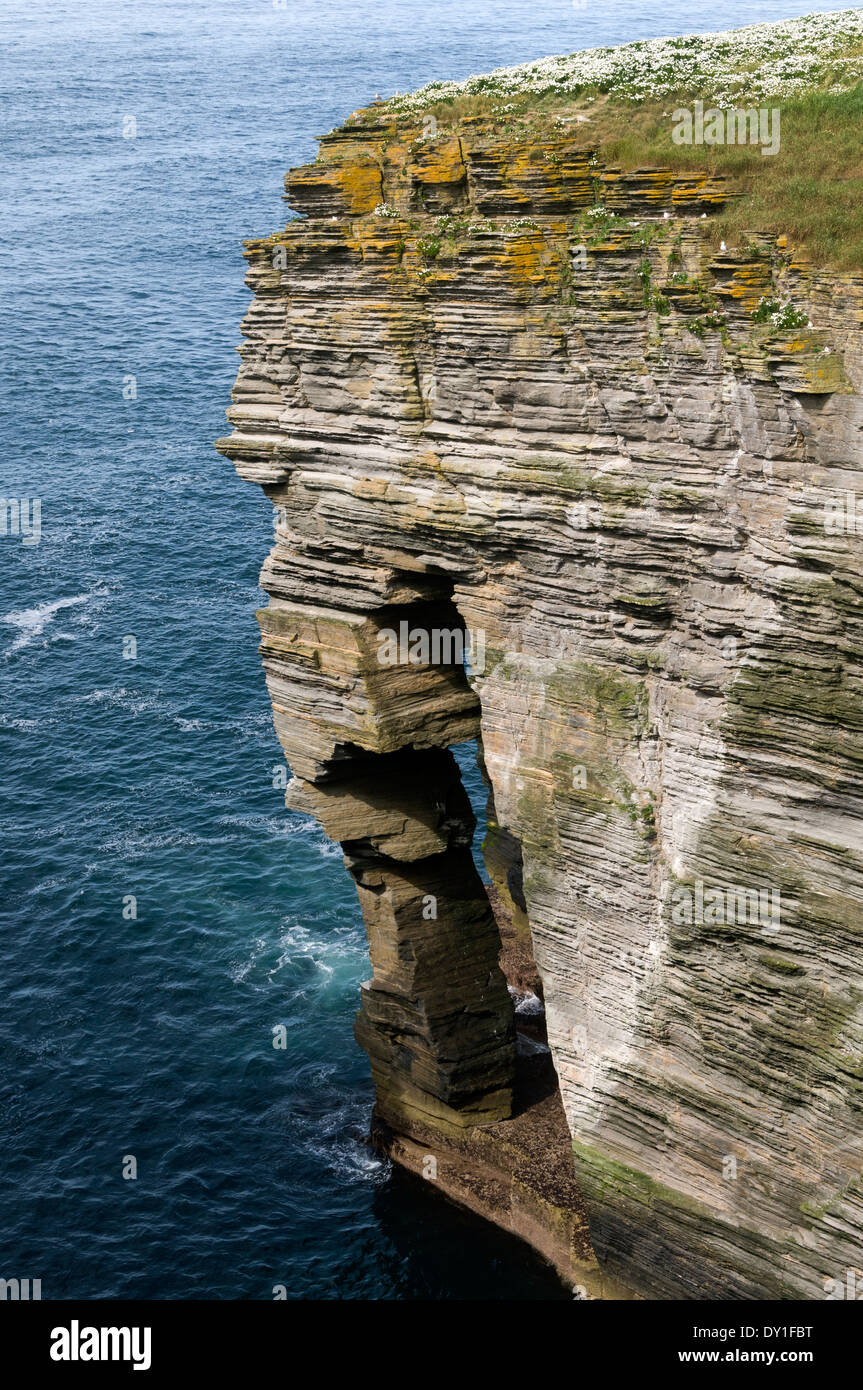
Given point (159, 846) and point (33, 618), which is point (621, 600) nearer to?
point (159, 846)

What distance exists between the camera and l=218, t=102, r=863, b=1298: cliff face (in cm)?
3431

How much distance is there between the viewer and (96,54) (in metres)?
178

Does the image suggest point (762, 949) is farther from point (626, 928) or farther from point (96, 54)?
point (96, 54)

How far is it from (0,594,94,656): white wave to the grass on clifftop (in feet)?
152

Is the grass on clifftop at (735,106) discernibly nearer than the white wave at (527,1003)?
Yes

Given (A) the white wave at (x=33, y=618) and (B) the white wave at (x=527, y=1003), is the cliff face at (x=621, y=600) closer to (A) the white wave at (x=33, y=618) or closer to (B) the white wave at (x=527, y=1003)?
(B) the white wave at (x=527, y=1003)

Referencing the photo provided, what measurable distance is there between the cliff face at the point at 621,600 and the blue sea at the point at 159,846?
41.9 feet

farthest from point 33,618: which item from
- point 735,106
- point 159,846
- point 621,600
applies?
point 735,106

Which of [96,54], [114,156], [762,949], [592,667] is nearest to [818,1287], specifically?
[762,949]

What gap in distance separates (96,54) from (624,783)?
16309 centimetres

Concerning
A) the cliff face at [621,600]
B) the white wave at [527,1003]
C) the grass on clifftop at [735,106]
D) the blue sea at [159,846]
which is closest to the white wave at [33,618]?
the blue sea at [159,846]

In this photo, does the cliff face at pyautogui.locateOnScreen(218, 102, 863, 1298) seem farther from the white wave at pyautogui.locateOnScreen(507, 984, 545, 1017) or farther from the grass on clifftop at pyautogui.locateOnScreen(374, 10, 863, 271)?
the white wave at pyautogui.locateOnScreen(507, 984, 545, 1017)

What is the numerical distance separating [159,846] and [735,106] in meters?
41.3

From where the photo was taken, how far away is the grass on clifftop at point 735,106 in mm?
34344
